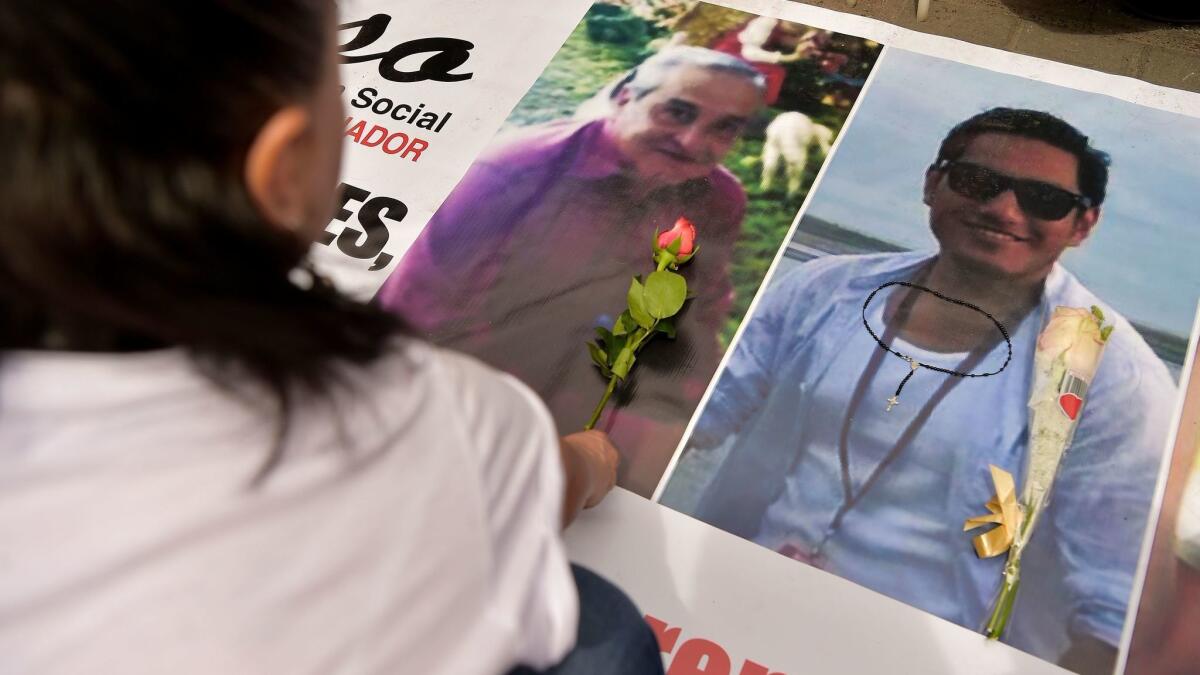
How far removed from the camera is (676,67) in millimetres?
921

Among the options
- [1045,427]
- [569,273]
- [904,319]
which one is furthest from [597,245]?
[1045,427]

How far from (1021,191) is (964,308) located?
13 cm

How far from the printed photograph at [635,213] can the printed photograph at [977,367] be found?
39 mm

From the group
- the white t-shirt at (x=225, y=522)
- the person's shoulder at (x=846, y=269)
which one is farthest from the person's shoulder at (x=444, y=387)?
the person's shoulder at (x=846, y=269)

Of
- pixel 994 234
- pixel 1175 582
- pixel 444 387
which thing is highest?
pixel 444 387

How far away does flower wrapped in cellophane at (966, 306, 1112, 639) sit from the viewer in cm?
65

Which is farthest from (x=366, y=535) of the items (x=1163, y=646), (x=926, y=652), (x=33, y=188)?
(x=1163, y=646)

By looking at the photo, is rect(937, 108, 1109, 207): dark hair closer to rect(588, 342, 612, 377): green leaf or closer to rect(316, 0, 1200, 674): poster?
rect(316, 0, 1200, 674): poster

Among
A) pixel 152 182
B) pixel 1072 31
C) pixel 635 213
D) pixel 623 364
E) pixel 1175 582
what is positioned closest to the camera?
pixel 152 182

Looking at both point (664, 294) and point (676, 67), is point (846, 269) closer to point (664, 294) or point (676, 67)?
point (664, 294)

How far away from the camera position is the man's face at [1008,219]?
0.77m

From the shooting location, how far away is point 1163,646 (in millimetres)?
615

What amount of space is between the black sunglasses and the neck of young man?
63mm

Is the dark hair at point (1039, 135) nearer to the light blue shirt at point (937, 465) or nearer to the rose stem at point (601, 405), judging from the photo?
the light blue shirt at point (937, 465)
